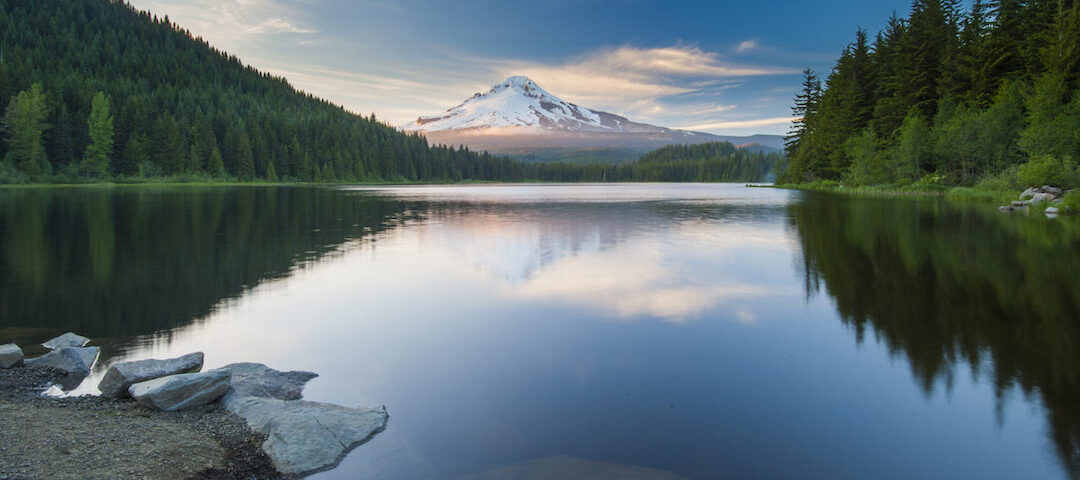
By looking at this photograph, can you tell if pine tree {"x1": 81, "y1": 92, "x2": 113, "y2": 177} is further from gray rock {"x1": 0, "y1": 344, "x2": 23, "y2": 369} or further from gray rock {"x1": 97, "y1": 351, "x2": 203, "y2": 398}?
gray rock {"x1": 97, "y1": 351, "x2": 203, "y2": 398}

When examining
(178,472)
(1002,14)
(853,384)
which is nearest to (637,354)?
(853,384)

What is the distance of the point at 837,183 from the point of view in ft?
280

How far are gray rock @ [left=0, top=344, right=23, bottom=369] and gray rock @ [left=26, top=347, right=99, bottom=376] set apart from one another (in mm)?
145

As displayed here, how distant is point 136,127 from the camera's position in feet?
369

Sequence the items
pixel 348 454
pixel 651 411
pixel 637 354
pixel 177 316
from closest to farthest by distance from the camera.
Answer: pixel 348 454, pixel 651 411, pixel 637 354, pixel 177 316

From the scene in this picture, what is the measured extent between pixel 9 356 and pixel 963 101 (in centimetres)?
7199

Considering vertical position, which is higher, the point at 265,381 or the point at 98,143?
the point at 98,143

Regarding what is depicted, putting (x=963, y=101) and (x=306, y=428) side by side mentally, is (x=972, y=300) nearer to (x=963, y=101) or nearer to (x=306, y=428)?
(x=306, y=428)

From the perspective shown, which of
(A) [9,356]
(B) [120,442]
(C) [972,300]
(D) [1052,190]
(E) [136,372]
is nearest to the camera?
(B) [120,442]

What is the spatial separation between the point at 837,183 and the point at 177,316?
8844 cm

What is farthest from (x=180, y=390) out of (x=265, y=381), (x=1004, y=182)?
(x=1004, y=182)

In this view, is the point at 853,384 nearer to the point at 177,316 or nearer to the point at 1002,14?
the point at 177,316

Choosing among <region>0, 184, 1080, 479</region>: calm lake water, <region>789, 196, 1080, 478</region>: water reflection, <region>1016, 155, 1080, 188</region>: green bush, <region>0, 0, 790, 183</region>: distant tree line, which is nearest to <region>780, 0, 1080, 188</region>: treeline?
<region>1016, 155, 1080, 188</region>: green bush

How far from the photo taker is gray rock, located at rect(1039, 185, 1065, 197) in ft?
126
